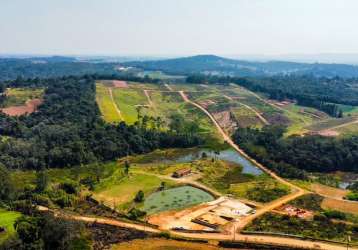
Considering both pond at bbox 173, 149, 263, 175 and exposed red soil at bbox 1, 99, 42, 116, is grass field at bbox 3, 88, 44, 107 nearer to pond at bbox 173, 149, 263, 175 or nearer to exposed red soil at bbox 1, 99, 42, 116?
exposed red soil at bbox 1, 99, 42, 116

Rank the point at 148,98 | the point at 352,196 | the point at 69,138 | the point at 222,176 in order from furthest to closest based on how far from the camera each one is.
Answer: the point at 148,98, the point at 69,138, the point at 222,176, the point at 352,196

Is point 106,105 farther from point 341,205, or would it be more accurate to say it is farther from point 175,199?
point 341,205

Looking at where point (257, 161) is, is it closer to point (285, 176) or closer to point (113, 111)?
point (285, 176)

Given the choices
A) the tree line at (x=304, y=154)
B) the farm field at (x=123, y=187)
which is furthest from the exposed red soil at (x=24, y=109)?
the tree line at (x=304, y=154)

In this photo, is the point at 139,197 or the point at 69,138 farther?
the point at 69,138

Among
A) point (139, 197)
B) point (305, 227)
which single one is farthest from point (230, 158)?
point (305, 227)

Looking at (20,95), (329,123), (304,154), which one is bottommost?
(304,154)

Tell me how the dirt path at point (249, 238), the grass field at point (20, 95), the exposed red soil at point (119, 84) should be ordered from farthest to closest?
the exposed red soil at point (119, 84) → the grass field at point (20, 95) → the dirt path at point (249, 238)

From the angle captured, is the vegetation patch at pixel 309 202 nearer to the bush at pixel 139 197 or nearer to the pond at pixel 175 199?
the pond at pixel 175 199

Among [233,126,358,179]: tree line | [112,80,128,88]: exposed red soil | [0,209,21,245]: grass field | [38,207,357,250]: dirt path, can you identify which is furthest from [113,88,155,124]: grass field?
[38,207,357,250]: dirt path
